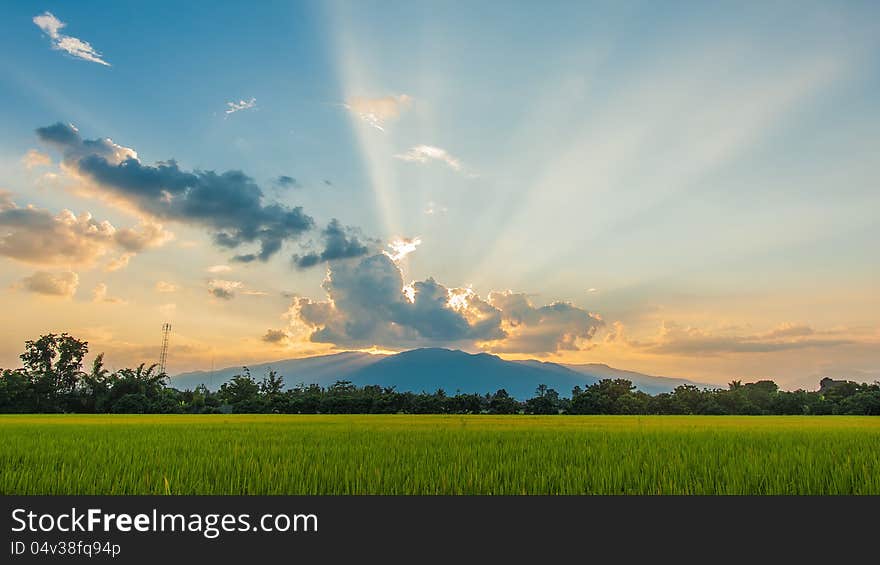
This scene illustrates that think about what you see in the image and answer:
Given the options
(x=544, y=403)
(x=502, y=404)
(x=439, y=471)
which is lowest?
(x=502, y=404)

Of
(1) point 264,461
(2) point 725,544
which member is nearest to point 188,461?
(1) point 264,461

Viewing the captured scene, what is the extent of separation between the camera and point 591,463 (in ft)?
20.1

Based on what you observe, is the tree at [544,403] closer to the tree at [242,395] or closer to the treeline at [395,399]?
the treeline at [395,399]

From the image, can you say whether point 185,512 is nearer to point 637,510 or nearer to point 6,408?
point 637,510

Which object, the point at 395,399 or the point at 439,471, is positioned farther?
the point at 395,399

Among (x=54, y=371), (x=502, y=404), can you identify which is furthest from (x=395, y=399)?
(x=54, y=371)

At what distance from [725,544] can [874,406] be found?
39.8 m

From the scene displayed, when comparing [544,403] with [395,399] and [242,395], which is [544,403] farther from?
[242,395]

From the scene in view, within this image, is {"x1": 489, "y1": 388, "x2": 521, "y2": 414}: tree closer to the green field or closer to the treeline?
the treeline

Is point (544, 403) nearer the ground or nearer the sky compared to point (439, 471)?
nearer the ground

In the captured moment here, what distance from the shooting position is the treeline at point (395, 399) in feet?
113

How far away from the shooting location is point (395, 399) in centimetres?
3528

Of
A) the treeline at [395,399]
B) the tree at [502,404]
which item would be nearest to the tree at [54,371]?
the treeline at [395,399]

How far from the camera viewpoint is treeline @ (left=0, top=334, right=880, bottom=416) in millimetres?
34469
